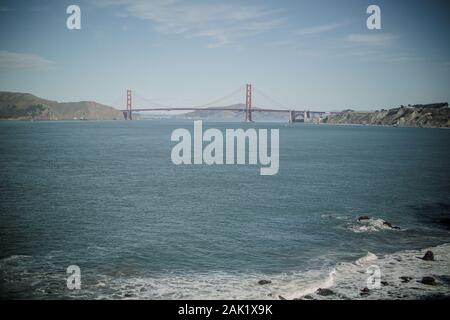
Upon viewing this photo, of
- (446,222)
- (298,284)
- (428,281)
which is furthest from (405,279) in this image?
(446,222)

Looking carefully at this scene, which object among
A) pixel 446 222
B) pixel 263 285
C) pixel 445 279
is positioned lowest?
pixel 263 285

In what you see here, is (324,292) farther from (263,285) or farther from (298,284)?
(263,285)

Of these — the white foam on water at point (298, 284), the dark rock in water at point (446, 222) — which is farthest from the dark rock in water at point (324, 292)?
the dark rock in water at point (446, 222)

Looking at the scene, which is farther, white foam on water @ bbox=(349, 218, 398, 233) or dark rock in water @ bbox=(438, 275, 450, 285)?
white foam on water @ bbox=(349, 218, 398, 233)

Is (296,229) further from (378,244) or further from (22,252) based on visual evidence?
(22,252)

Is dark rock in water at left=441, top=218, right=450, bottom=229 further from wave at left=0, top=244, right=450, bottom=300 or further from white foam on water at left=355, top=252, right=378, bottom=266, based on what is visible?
white foam on water at left=355, top=252, right=378, bottom=266

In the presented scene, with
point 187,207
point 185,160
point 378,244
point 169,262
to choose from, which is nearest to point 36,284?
point 169,262

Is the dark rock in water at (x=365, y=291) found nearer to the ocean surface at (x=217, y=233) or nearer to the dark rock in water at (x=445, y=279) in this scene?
the ocean surface at (x=217, y=233)

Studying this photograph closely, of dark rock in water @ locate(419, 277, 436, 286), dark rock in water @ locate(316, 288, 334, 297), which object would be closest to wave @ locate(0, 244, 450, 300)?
dark rock in water @ locate(316, 288, 334, 297)
